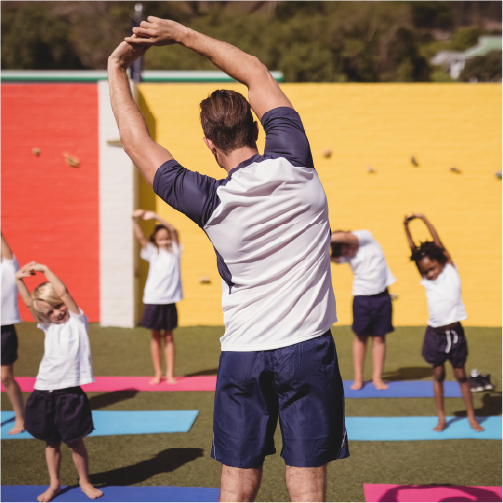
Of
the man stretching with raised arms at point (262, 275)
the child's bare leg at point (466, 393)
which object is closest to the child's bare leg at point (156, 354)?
the child's bare leg at point (466, 393)

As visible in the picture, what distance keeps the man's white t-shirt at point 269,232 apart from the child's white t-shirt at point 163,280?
4268mm

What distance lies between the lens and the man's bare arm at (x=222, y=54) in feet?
6.00

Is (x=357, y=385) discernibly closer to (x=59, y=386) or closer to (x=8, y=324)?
(x=59, y=386)

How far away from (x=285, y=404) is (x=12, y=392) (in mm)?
3506

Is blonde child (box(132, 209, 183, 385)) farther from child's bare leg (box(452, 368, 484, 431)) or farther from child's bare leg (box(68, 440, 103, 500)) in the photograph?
child's bare leg (box(452, 368, 484, 431))

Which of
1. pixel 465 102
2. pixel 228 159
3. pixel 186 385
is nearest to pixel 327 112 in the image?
pixel 465 102

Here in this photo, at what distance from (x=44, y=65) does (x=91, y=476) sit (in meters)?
41.6

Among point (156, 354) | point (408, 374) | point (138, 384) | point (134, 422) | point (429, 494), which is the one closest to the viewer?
point (429, 494)

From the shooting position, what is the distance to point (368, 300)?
570 centimetres

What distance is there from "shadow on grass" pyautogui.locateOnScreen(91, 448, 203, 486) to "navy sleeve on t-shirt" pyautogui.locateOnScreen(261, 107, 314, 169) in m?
2.79

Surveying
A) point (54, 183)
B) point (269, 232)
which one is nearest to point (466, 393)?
point (269, 232)

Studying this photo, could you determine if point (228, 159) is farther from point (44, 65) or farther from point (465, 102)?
point (44, 65)

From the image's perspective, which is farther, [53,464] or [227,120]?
[53,464]

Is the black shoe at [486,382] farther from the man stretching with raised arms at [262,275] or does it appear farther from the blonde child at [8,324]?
the blonde child at [8,324]
